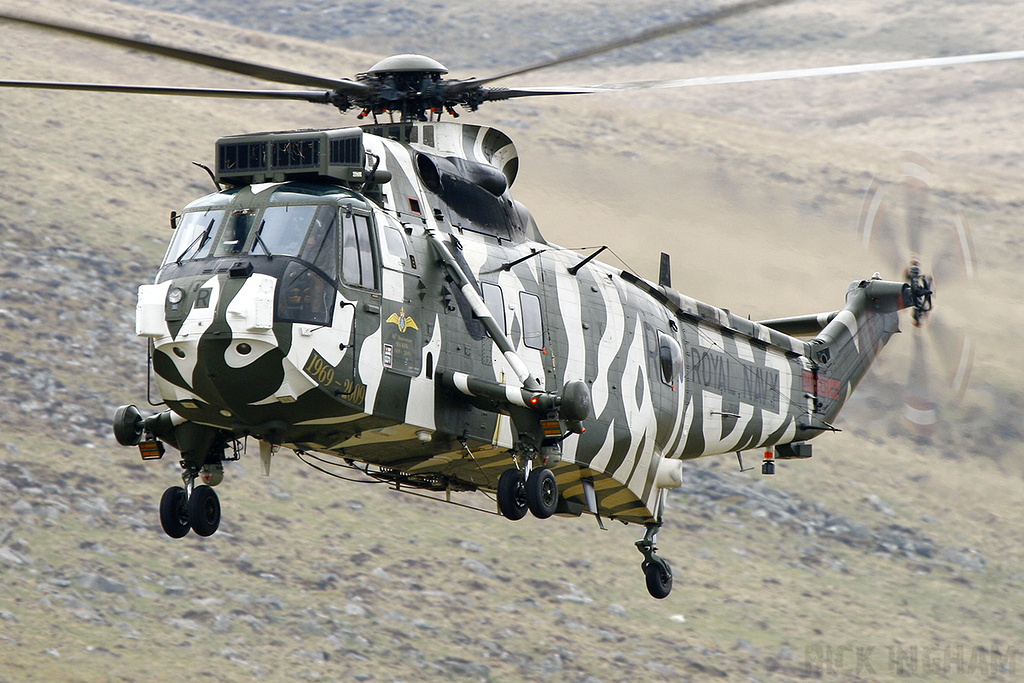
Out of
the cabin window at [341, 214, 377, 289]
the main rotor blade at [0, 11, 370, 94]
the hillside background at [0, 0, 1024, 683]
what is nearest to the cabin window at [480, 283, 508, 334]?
the cabin window at [341, 214, 377, 289]

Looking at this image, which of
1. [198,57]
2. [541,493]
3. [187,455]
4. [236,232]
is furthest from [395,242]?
[187,455]

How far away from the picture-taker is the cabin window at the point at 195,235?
14.1m

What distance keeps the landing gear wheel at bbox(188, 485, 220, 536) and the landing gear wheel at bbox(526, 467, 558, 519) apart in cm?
374

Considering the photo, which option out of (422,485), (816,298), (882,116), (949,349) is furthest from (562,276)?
(882,116)

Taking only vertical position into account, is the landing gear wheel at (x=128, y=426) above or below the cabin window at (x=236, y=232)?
below

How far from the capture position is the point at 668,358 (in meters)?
19.5

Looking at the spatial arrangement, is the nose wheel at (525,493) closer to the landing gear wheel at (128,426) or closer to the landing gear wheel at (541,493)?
the landing gear wheel at (541,493)

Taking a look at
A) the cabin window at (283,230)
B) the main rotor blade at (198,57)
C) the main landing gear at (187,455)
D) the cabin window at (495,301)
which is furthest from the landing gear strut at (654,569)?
the cabin window at (283,230)

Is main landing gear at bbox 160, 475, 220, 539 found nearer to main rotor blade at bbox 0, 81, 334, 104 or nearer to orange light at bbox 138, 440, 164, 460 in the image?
orange light at bbox 138, 440, 164, 460

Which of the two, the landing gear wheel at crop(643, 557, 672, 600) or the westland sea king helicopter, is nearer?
the westland sea king helicopter

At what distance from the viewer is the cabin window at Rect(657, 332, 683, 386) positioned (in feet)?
63.7

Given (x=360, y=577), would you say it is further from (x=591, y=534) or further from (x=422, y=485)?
(x=422, y=485)

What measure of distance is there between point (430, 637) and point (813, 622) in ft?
41.4

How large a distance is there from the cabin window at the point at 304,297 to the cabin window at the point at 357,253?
1.28 ft
